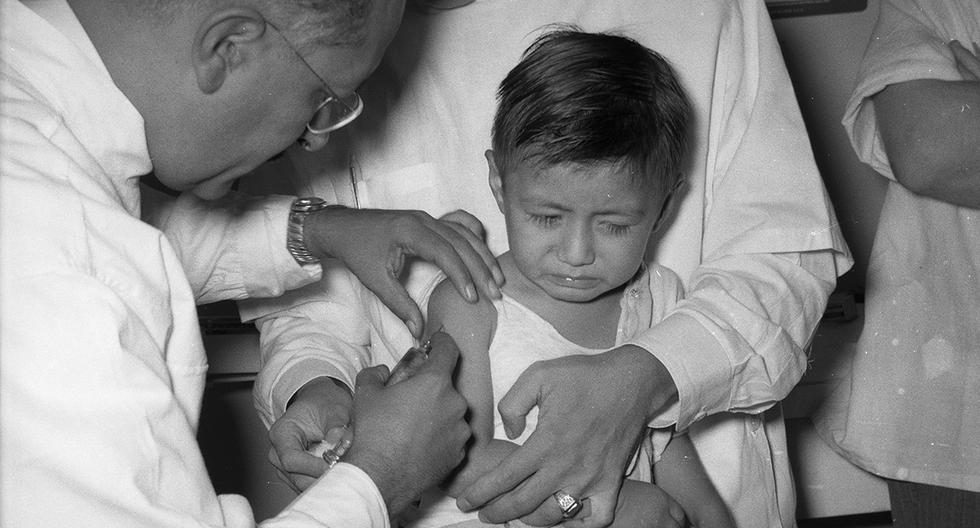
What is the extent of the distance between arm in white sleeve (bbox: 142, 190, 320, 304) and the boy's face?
0.80 ft

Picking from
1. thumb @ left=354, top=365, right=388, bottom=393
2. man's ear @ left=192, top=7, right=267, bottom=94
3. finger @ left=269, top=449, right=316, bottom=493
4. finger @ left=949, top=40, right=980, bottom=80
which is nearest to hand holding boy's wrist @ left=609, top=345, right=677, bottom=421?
thumb @ left=354, top=365, right=388, bottom=393

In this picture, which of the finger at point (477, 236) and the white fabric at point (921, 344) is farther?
the white fabric at point (921, 344)

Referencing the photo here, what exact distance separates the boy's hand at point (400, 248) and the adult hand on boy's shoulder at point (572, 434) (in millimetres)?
116

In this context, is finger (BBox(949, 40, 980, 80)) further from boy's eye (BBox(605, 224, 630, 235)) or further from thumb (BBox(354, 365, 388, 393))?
thumb (BBox(354, 365, 388, 393))

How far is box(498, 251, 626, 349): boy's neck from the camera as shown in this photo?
42.8 inches

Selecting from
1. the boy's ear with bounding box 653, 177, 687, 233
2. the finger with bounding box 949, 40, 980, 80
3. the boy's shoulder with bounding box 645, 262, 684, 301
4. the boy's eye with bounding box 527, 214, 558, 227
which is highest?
the finger with bounding box 949, 40, 980, 80

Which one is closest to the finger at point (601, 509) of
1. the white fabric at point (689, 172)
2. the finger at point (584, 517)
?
the finger at point (584, 517)

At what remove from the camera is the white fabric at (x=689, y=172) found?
3.71 feet

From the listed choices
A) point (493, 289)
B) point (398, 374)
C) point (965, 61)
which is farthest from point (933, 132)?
point (398, 374)

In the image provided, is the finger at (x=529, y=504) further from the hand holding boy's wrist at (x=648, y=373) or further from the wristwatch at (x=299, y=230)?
the wristwatch at (x=299, y=230)

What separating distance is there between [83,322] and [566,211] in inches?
19.8

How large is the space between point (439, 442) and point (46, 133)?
41cm

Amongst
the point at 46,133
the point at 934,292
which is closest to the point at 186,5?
the point at 46,133

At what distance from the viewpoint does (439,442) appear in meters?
0.92
